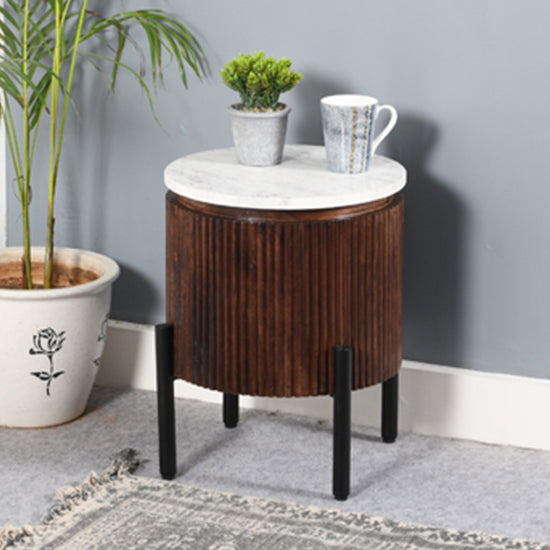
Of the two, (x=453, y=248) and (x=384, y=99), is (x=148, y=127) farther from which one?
(x=453, y=248)

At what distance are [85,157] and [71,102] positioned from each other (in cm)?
12

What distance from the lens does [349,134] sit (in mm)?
1969

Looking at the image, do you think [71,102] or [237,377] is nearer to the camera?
[237,377]

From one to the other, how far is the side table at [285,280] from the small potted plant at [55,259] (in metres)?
0.30

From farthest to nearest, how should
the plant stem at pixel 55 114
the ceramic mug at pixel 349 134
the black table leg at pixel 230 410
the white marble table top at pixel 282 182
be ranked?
1. the black table leg at pixel 230 410
2. the plant stem at pixel 55 114
3. the ceramic mug at pixel 349 134
4. the white marble table top at pixel 282 182

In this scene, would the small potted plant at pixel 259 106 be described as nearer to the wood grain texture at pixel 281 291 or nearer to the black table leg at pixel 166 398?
the wood grain texture at pixel 281 291

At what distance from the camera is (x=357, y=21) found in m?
2.15

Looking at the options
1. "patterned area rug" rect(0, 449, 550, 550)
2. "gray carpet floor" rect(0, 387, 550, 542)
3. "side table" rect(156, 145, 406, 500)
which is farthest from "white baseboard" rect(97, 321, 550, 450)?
"patterned area rug" rect(0, 449, 550, 550)

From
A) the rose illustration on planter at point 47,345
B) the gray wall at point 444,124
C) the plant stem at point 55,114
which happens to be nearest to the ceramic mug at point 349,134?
the gray wall at point 444,124

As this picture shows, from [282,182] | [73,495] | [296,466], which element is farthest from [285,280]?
[73,495]

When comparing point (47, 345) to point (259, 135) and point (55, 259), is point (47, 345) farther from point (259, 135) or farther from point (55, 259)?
point (259, 135)

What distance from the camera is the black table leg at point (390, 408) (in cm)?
220

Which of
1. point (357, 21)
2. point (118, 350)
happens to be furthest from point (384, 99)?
point (118, 350)

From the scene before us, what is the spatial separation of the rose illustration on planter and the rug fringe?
0.23 meters
